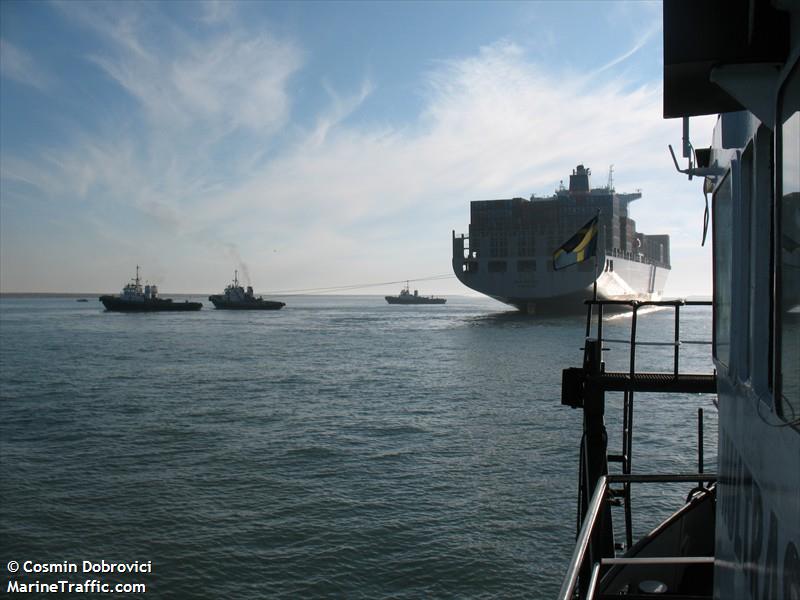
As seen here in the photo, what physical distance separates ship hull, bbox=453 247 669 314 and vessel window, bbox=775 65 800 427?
73.9 metres

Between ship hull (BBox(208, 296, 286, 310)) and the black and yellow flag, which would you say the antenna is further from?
ship hull (BBox(208, 296, 286, 310))

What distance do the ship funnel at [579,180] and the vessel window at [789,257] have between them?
340 feet

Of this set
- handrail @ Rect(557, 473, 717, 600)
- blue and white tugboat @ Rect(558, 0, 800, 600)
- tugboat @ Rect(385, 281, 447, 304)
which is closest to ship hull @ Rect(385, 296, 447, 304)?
tugboat @ Rect(385, 281, 447, 304)

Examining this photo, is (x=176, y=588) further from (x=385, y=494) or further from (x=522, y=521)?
(x=522, y=521)

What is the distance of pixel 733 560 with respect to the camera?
117 inches

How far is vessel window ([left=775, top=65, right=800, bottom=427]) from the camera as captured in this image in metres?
1.80

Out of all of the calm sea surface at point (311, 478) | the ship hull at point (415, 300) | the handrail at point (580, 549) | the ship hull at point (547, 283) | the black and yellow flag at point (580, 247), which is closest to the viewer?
the handrail at point (580, 549)

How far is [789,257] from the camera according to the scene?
6.21 ft

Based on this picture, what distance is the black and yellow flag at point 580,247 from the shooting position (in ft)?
49.0

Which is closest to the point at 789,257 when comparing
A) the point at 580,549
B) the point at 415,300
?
the point at 580,549

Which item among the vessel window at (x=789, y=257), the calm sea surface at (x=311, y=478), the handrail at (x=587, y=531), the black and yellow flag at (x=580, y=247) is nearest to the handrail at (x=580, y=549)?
the handrail at (x=587, y=531)

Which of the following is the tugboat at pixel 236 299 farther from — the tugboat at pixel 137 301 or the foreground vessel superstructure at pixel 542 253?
the foreground vessel superstructure at pixel 542 253

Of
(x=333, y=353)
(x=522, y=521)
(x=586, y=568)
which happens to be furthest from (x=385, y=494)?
(x=333, y=353)

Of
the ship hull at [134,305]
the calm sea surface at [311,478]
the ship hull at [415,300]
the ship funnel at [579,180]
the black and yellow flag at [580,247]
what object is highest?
the ship funnel at [579,180]
